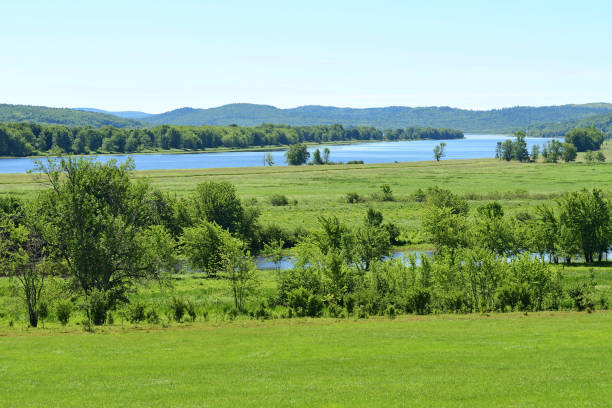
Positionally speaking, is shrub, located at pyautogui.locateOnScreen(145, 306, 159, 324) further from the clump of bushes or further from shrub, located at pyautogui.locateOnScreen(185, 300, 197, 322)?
the clump of bushes

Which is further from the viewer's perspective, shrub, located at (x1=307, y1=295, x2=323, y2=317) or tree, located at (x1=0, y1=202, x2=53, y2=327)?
shrub, located at (x1=307, y1=295, x2=323, y2=317)

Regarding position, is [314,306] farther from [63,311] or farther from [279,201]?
[279,201]

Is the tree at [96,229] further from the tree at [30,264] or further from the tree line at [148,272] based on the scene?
the tree at [30,264]

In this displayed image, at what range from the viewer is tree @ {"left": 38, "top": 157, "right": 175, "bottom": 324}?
38.4 meters

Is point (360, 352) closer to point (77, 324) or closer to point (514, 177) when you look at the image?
point (77, 324)

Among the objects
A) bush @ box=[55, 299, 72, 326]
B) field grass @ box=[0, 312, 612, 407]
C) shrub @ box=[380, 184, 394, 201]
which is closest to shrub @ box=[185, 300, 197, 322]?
Answer: field grass @ box=[0, 312, 612, 407]

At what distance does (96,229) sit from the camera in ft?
130

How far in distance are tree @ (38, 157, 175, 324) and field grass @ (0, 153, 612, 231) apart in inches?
1909

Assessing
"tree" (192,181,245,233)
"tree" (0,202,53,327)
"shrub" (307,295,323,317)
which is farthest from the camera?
"tree" (192,181,245,233)

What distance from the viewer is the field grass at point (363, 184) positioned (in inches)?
4141

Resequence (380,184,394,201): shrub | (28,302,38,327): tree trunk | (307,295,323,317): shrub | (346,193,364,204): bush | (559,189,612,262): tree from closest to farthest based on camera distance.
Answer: (28,302,38,327): tree trunk, (307,295,323,317): shrub, (559,189,612,262): tree, (346,193,364,204): bush, (380,184,394,201): shrub

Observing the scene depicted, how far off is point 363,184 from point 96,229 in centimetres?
11684

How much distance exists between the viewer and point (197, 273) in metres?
67.6

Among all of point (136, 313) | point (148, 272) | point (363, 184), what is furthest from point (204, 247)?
point (363, 184)
